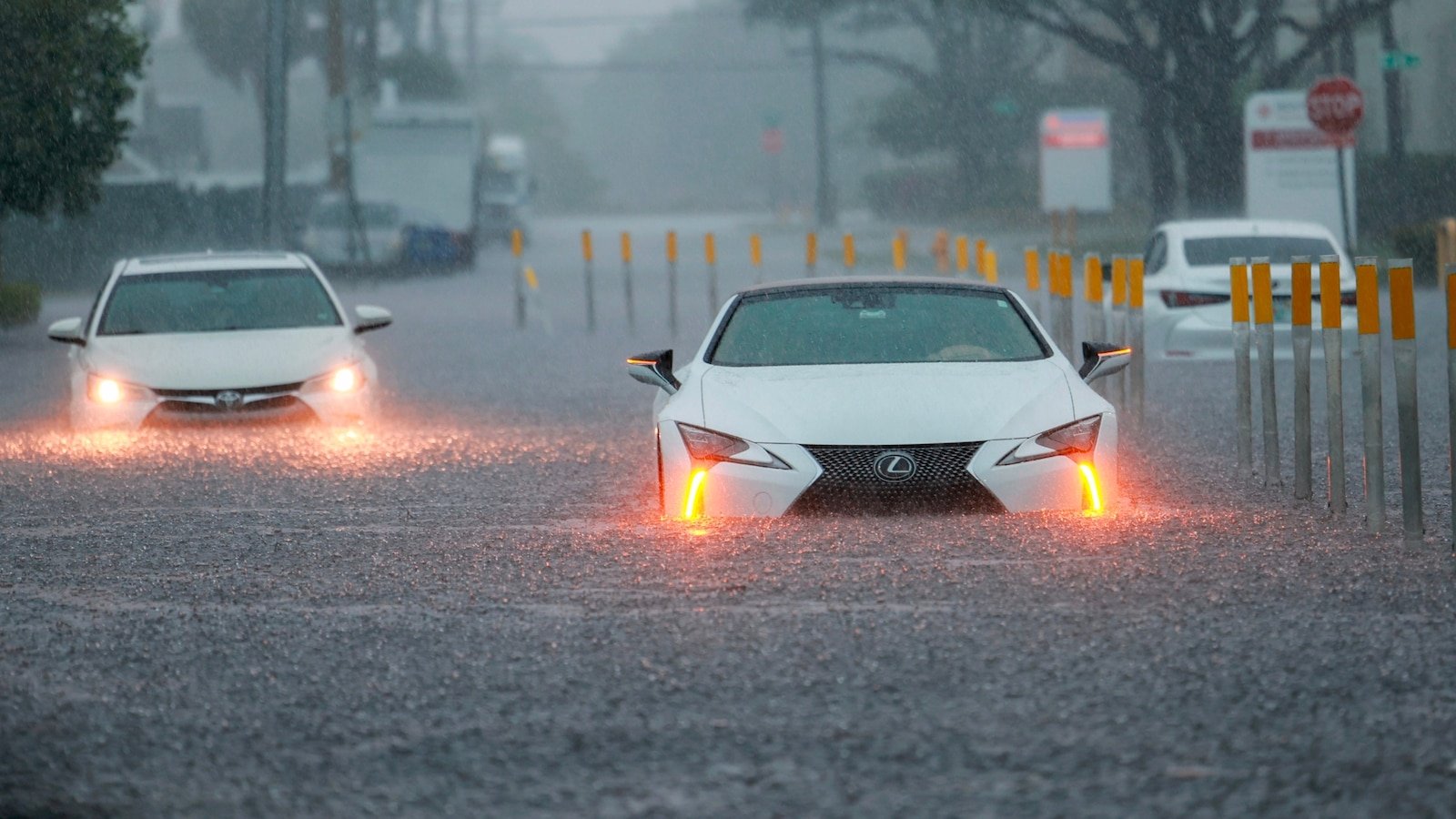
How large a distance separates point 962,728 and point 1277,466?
5.59 metres

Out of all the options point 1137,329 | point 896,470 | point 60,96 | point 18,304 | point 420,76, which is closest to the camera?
point 896,470

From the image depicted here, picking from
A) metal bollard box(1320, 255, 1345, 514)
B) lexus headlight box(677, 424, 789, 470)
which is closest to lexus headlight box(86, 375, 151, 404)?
lexus headlight box(677, 424, 789, 470)

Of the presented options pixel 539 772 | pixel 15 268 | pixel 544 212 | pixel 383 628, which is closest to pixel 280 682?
pixel 383 628

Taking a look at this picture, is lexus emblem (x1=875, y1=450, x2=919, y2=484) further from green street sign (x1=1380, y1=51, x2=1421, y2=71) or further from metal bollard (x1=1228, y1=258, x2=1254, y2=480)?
green street sign (x1=1380, y1=51, x2=1421, y2=71)

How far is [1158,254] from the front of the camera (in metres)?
18.8

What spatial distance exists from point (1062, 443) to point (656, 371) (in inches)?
80.4

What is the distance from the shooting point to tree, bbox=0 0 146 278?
2300cm

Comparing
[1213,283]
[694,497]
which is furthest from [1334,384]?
[1213,283]

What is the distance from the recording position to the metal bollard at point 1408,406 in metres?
8.26

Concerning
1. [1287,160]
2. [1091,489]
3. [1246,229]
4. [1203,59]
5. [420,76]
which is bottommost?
[1091,489]

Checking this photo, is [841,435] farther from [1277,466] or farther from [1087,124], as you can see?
[1087,124]

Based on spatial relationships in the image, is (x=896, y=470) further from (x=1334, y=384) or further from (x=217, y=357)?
(x=217, y=357)

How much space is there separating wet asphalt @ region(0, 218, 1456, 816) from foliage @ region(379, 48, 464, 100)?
220 feet

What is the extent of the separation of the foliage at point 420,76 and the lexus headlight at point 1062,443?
2711 inches
